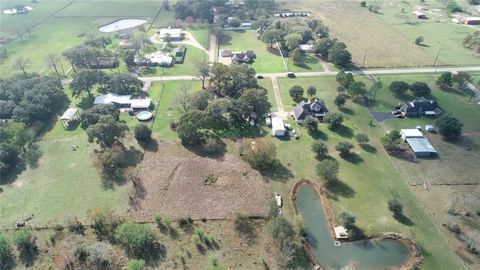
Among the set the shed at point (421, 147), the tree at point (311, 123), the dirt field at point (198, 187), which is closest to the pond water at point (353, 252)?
the dirt field at point (198, 187)

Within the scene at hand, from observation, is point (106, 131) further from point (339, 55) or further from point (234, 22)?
point (234, 22)

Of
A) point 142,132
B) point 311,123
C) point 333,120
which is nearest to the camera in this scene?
point 142,132

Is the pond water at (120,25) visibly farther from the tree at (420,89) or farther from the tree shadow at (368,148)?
the tree shadow at (368,148)

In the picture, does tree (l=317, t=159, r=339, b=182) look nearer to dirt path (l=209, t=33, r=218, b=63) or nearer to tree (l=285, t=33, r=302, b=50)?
dirt path (l=209, t=33, r=218, b=63)

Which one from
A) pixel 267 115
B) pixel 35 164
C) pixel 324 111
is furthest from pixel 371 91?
pixel 35 164

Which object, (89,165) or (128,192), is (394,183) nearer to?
(128,192)

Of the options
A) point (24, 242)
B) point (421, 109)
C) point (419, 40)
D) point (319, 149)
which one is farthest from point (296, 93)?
point (24, 242)

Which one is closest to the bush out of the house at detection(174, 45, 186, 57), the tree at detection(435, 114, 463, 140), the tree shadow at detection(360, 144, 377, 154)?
the tree shadow at detection(360, 144, 377, 154)
